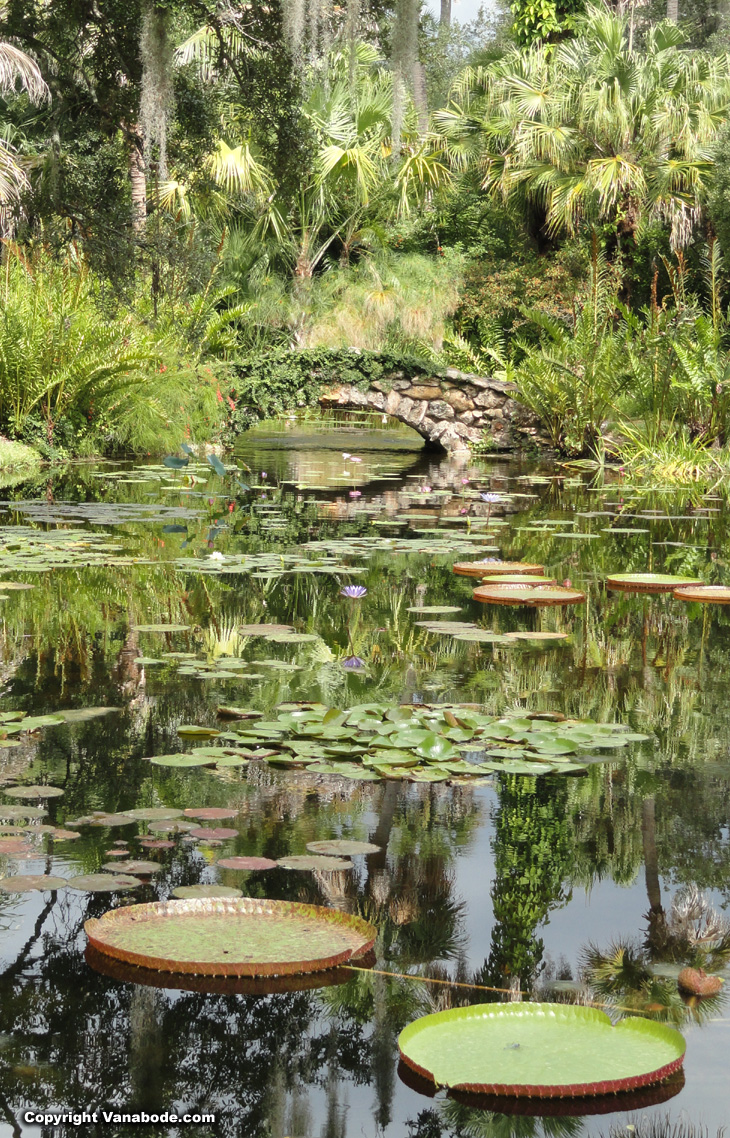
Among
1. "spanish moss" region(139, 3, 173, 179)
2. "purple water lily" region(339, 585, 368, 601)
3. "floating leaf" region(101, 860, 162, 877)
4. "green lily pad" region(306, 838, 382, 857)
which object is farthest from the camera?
"spanish moss" region(139, 3, 173, 179)

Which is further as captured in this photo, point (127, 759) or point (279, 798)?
point (127, 759)

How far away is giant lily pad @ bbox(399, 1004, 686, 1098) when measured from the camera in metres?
1.60

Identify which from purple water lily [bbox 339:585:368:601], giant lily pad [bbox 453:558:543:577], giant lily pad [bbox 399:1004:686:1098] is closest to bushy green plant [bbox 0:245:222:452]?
giant lily pad [bbox 453:558:543:577]

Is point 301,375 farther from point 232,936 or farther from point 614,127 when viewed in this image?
point 232,936

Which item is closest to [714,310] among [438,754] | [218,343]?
[218,343]

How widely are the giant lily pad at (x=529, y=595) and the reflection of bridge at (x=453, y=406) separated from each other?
38.2 feet

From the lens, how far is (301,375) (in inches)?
654

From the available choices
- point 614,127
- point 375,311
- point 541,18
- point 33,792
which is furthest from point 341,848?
point 541,18

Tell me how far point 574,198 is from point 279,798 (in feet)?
56.9

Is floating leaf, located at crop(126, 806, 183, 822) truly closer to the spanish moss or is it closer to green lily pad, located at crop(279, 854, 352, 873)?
green lily pad, located at crop(279, 854, 352, 873)

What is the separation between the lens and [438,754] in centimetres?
304

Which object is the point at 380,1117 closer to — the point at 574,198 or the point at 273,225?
the point at 574,198

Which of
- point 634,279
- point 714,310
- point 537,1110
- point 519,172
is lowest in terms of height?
point 537,1110
